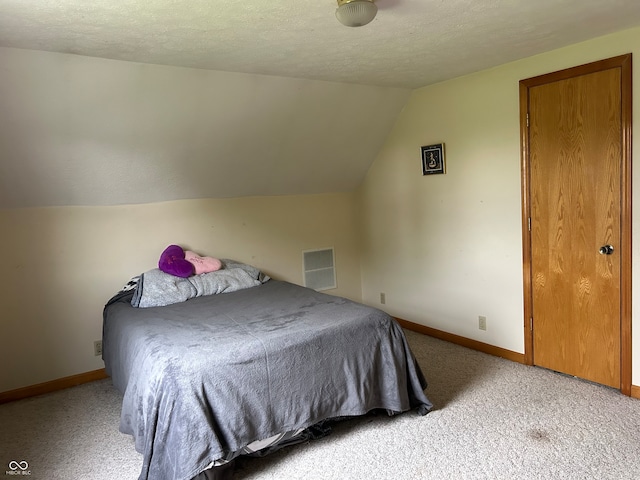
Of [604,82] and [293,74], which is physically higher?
[293,74]

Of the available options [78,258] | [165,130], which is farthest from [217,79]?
[78,258]

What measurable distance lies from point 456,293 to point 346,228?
Answer: 1288 mm

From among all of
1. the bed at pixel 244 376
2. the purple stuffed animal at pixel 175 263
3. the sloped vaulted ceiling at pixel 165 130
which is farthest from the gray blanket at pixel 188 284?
the sloped vaulted ceiling at pixel 165 130

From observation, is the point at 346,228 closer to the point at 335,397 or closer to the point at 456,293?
the point at 456,293

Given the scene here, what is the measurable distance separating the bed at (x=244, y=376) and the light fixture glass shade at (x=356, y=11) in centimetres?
145

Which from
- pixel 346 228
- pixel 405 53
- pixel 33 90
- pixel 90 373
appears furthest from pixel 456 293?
pixel 33 90

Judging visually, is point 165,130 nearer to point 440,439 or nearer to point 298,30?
point 298,30

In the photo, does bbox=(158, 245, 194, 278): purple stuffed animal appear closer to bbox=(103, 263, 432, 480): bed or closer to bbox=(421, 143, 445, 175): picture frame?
bbox=(103, 263, 432, 480): bed

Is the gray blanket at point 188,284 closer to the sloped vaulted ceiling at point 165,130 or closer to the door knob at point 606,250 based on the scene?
the sloped vaulted ceiling at point 165,130

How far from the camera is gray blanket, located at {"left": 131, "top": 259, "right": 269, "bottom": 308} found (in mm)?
3146

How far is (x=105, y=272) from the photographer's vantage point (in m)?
3.43

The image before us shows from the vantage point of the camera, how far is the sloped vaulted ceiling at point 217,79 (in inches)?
84.3

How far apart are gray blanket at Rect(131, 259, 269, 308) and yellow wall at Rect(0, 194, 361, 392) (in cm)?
26

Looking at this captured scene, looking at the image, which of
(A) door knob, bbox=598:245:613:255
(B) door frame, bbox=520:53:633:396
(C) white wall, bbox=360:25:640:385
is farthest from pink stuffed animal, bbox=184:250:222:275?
(A) door knob, bbox=598:245:613:255
